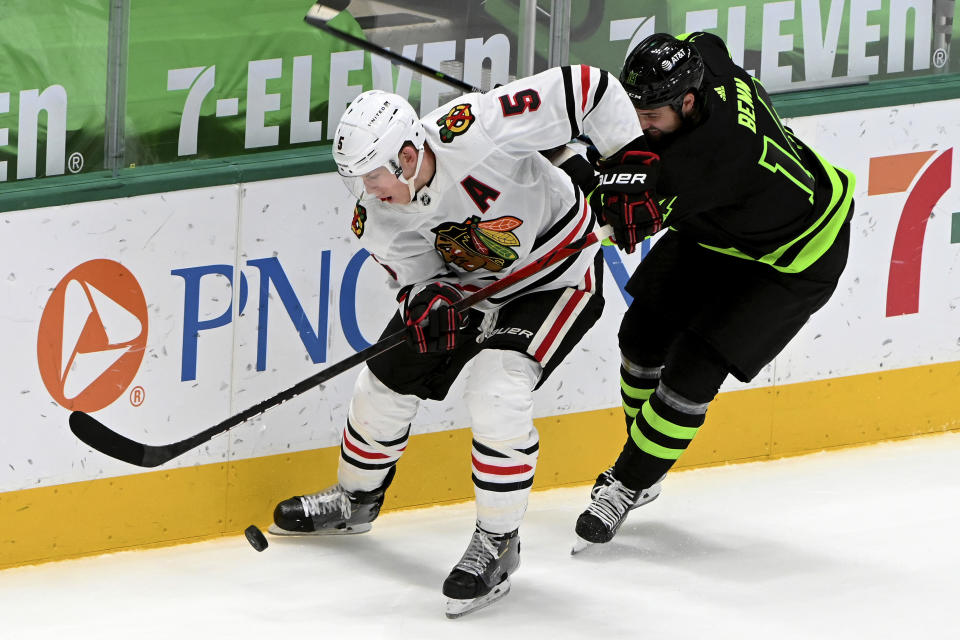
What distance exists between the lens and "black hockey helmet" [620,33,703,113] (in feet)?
10.3

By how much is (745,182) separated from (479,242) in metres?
0.58

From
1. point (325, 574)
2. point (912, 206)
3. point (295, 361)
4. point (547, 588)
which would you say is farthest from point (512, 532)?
point (912, 206)

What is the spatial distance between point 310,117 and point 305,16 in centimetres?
25

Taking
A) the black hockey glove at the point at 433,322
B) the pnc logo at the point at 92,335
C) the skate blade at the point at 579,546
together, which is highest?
the black hockey glove at the point at 433,322

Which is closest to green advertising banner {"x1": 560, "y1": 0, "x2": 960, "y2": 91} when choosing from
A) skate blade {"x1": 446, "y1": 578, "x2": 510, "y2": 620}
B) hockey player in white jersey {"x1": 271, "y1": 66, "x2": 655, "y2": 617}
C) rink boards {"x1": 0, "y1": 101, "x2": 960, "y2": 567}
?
rink boards {"x1": 0, "y1": 101, "x2": 960, "y2": 567}

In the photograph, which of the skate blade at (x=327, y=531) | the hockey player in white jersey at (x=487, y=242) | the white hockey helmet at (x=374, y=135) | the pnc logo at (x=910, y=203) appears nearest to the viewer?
the white hockey helmet at (x=374, y=135)

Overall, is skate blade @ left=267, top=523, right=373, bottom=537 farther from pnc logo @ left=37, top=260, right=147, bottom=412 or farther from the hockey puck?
pnc logo @ left=37, top=260, right=147, bottom=412

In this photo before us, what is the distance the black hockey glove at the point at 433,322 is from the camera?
126 inches

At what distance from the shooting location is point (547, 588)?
3428mm

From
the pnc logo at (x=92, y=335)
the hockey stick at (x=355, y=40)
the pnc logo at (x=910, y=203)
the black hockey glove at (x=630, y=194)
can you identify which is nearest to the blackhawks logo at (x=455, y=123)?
the black hockey glove at (x=630, y=194)

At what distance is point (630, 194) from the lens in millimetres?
3111

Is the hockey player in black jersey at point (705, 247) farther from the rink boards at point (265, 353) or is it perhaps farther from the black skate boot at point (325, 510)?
the black skate boot at point (325, 510)

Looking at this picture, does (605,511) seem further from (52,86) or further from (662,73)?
(52,86)

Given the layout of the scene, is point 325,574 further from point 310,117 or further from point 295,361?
point 310,117
